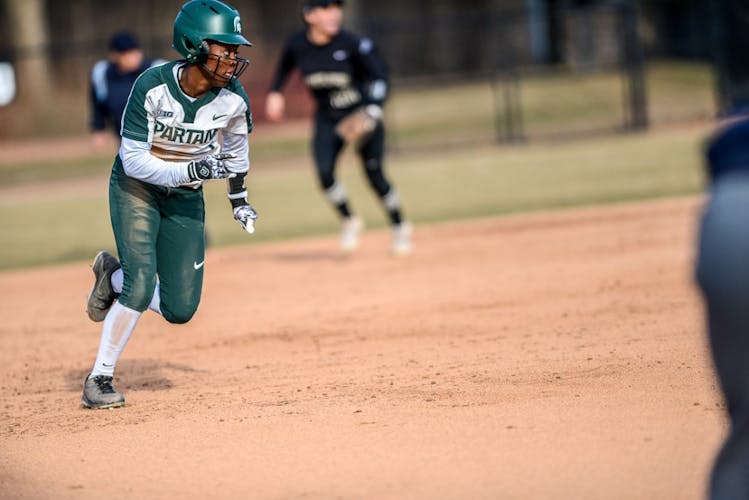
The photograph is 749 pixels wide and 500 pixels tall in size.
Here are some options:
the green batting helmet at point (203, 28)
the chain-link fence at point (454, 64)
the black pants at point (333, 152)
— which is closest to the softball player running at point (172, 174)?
the green batting helmet at point (203, 28)

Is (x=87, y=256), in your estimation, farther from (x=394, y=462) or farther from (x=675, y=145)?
(x=675, y=145)

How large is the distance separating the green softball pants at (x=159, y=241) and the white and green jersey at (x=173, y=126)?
200 mm

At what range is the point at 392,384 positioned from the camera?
683cm

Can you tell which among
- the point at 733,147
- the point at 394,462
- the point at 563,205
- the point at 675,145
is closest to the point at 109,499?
the point at 394,462

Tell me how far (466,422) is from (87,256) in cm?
853

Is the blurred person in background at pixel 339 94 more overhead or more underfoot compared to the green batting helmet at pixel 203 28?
more underfoot

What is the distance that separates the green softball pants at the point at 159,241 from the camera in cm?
658

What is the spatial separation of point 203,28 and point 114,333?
1.77m

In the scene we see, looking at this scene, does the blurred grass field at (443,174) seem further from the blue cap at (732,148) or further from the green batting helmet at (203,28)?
the blue cap at (732,148)

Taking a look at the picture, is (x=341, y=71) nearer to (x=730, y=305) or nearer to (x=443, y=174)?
(x=443, y=174)

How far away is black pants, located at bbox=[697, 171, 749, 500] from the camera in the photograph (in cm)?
348

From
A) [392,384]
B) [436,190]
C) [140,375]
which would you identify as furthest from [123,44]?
[436,190]

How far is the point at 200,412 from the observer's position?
6.51 meters

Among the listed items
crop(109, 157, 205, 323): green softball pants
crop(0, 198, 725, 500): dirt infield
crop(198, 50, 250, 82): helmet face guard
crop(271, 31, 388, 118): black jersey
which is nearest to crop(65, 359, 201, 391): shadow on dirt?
crop(0, 198, 725, 500): dirt infield
